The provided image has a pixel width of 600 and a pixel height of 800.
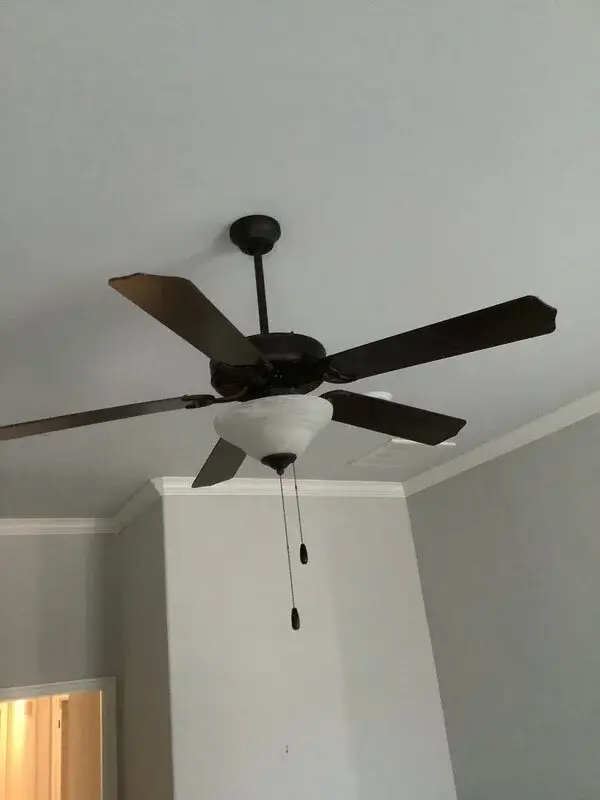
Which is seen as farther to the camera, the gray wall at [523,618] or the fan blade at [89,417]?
the gray wall at [523,618]

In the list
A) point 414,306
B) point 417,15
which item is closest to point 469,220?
point 414,306

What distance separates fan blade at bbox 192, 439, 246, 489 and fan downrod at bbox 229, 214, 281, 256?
16.5 inches

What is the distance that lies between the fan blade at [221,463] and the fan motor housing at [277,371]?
292 millimetres

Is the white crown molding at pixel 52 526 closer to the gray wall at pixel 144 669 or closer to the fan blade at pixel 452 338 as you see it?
the gray wall at pixel 144 669

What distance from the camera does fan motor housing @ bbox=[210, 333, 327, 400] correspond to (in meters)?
1.14

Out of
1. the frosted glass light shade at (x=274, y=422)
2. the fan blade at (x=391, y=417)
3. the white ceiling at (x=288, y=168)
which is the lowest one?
the frosted glass light shade at (x=274, y=422)

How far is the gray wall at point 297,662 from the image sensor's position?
2.61 m

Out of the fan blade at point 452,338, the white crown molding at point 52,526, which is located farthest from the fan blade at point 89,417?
the white crown molding at point 52,526

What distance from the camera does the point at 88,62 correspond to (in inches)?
36.5

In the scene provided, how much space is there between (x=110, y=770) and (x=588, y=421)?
2536mm

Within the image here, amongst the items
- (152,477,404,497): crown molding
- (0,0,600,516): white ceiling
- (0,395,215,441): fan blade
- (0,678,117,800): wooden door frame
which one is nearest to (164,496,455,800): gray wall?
(152,477,404,497): crown molding

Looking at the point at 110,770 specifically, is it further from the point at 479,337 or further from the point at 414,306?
the point at 479,337

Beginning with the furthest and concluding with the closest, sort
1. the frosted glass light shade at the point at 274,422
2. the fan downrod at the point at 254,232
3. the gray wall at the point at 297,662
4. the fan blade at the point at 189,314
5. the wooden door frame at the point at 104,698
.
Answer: the wooden door frame at the point at 104,698 < the gray wall at the point at 297,662 < the fan downrod at the point at 254,232 < the frosted glass light shade at the point at 274,422 < the fan blade at the point at 189,314

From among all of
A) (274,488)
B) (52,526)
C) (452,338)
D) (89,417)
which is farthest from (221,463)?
(52,526)
